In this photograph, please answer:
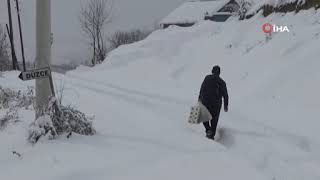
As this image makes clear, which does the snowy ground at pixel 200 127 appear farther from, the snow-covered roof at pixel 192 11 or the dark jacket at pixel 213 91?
the snow-covered roof at pixel 192 11

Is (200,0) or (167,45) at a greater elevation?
(167,45)

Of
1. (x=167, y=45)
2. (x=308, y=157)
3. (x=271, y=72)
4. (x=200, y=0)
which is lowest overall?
(x=200, y=0)

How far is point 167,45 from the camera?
1107 inches

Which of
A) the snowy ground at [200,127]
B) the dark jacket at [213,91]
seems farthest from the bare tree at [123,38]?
the dark jacket at [213,91]

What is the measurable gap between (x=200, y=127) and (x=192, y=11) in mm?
55190

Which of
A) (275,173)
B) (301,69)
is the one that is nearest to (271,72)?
(301,69)

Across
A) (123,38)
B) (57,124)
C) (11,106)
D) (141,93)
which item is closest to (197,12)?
(123,38)

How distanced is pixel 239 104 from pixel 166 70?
9663 millimetres

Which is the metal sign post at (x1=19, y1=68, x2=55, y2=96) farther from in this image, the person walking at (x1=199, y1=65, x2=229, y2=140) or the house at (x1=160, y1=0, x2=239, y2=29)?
the house at (x1=160, y1=0, x2=239, y2=29)

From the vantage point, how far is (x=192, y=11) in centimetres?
6506

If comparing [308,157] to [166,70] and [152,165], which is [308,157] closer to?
[152,165]

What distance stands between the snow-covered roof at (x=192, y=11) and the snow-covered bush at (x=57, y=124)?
53.0m

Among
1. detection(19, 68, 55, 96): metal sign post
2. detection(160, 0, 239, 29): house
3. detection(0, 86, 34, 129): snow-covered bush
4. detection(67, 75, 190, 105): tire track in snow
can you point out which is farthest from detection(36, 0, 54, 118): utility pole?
detection(160, 0, 239, 29): house

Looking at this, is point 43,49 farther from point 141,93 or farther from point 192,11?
point 192,11
